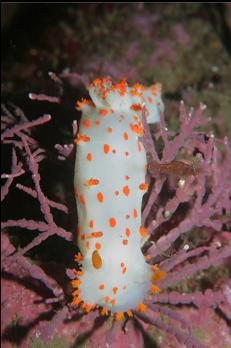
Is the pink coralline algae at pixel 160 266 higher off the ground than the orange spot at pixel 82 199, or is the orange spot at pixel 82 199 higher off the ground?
the orange spot at pixel 82 199

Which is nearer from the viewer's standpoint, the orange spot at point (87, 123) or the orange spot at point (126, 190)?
the orange spot at point (126, 190)

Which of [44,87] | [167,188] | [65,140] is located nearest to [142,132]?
[167,188]

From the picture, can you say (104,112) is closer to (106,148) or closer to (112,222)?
(106,148)

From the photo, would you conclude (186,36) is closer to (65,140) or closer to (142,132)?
(65,140)

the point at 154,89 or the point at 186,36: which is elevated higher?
the point at 186,36

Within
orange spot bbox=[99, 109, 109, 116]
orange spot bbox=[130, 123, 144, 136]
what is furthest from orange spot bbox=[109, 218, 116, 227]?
orange spot bbox=[99, 109, 109, 116]

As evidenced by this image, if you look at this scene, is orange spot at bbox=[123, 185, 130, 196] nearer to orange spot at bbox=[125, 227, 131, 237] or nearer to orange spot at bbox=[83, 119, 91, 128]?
orange spot at bbox=[125, 227, 131, 237]

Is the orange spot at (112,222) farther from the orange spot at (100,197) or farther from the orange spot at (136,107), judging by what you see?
the orange spot at (136,107)

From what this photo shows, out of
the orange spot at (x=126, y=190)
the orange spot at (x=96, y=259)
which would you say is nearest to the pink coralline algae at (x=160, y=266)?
the orange spot at (x=96, y=259)
